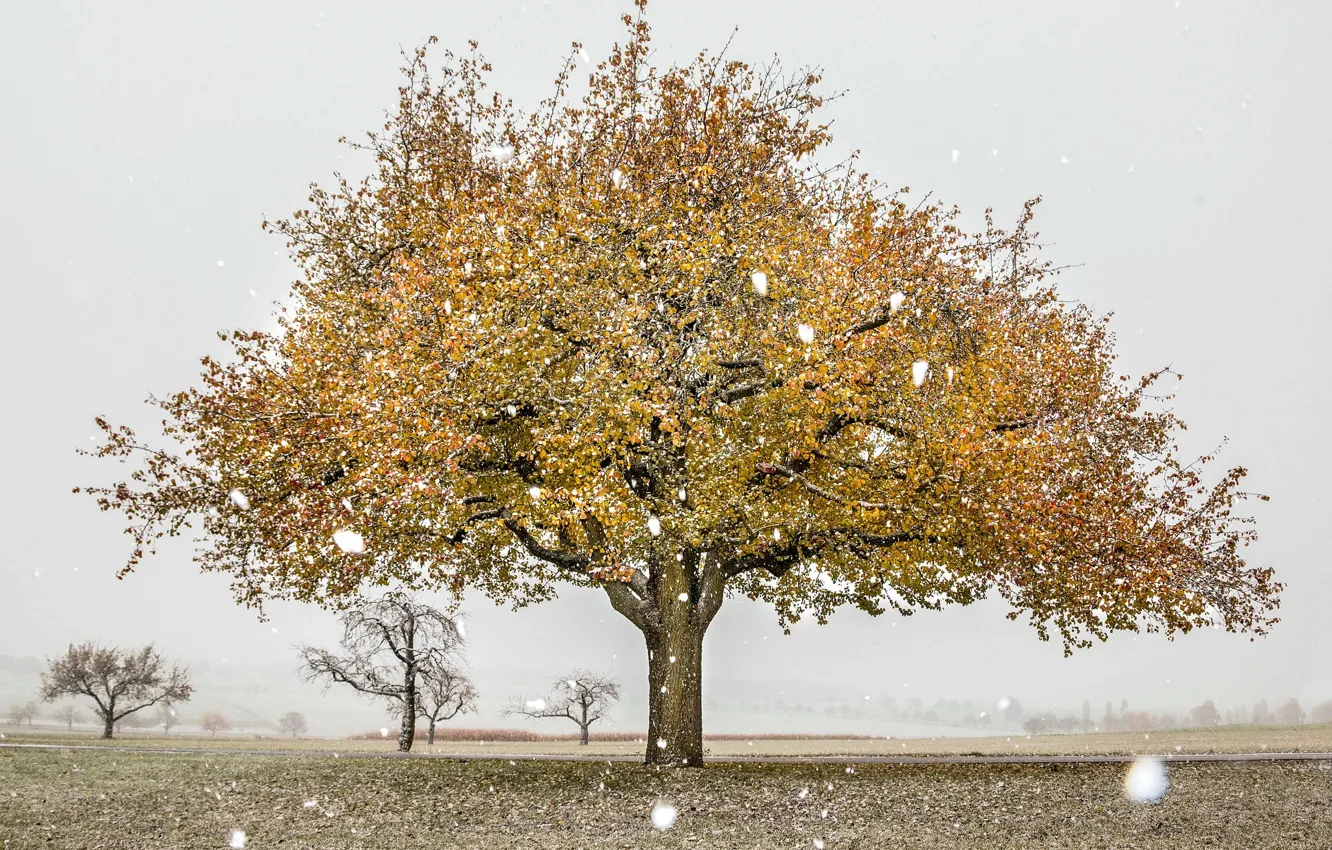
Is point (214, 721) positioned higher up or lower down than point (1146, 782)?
lower down

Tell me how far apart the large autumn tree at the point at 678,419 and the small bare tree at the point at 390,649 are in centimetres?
1335

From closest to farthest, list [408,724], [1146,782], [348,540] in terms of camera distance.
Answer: [1146,782] < [348,540] < [408,724]

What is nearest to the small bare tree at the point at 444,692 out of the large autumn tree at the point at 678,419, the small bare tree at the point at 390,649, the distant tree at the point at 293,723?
the small bare tree at the point at 390,649

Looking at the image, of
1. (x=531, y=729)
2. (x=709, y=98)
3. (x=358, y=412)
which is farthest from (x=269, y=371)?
(x=531, y=729)

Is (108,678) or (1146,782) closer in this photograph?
(1146,782)

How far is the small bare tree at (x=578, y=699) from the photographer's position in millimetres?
46406

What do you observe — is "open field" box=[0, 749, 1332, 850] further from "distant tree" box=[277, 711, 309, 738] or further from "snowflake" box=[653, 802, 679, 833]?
"distant tree" box=[277, 711, 309, 738]

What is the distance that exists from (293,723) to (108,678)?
67213 millimetres

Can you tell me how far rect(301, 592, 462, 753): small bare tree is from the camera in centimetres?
3316

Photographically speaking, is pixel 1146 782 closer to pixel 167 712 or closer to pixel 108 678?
pixel 108 678

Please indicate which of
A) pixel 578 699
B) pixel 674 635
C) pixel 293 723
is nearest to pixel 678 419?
pixel 674 635

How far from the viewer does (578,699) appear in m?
46.7

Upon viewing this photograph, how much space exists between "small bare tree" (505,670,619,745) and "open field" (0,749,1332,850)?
93.3 feet

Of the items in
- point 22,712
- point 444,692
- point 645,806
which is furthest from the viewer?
point 22,712
